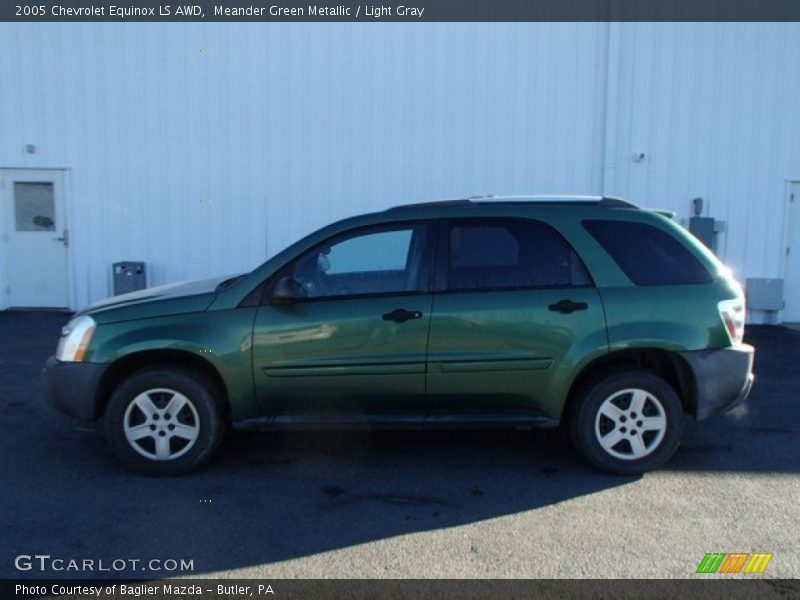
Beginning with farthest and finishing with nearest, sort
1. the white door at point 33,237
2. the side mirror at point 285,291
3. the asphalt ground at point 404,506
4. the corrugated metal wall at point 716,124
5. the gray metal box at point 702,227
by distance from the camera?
the white door at point 33,237 → the corrugated metal wall at point 716,124 → the gray metal box at point 702,227 → the side mirror at point 285,291 → the asphalt ground at point 404,506

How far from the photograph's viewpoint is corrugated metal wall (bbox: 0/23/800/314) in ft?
33.2

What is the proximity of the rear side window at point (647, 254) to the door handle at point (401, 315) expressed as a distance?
1.32 m

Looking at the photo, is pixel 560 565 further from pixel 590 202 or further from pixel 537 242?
pixel 590 202

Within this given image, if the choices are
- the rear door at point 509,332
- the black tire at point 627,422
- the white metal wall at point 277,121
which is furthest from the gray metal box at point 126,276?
the black tire at point 627,422

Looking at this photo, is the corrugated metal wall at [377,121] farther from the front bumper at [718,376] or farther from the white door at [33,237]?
the front bumper at [718,376]

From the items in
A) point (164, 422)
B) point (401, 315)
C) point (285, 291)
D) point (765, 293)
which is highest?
point (285, 291)

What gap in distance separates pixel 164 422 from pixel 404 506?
1687mm

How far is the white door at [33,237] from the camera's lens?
10562mm

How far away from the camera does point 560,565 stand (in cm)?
341

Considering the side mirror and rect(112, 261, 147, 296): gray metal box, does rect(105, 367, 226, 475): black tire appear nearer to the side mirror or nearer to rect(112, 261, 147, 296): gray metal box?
the side mirror

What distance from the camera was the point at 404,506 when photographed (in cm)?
409

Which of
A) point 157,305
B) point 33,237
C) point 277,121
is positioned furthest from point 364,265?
point 33,237

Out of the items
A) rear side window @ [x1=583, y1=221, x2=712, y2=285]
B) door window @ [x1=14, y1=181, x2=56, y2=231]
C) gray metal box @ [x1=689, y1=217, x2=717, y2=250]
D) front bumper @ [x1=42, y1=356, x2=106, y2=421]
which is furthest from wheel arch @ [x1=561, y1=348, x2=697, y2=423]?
door window @ [x1=14, y1=181, x2=56, y2=231]

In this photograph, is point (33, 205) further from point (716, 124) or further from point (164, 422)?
point (716, 124)
